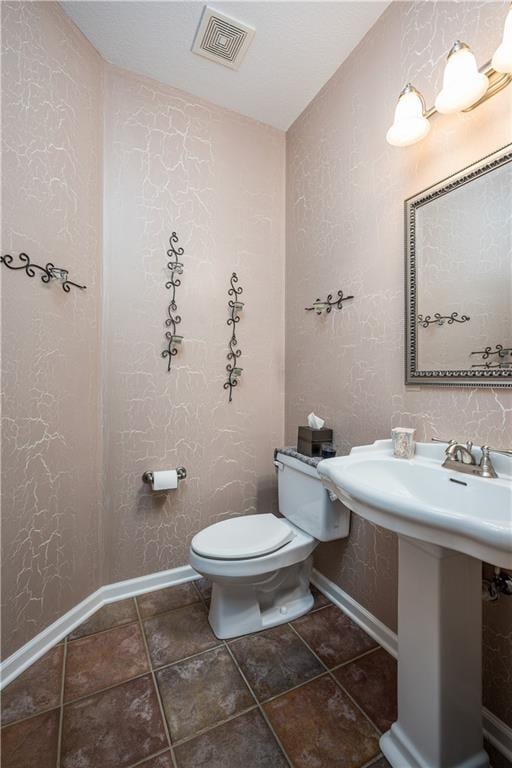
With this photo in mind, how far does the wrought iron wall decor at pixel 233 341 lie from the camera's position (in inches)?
73.1

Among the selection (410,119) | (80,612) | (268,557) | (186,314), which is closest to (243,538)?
(268,557)

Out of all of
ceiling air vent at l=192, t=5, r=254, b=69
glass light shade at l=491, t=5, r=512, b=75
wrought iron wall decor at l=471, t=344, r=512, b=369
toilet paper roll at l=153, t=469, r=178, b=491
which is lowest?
toilet paper roll at l=153, t=469, r=178, b=491

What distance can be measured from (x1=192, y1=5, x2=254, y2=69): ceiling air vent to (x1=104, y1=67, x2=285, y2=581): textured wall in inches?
11.0

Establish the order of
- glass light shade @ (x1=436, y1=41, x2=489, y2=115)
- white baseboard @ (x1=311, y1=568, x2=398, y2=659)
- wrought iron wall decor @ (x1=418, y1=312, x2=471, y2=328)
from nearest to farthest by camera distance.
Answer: glass light shade @ (x1=436, y1=41, x2=489, y2=115)
wrought iron wall decor @ (x1=418, y1=312, x2=471, y2=328)
white baseboard @ (x1=311, y1=568, x2=398, y2=659)

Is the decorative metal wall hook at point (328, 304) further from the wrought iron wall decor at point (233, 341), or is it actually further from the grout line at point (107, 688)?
the grout line at point (107, 688)

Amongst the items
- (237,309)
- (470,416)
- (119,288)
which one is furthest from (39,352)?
(470,416)

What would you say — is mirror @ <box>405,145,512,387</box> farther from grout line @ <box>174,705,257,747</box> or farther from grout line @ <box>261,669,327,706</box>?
grout line @ <box>174,705,257,747</box>

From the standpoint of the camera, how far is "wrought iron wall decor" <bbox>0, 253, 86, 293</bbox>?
3.83 ft

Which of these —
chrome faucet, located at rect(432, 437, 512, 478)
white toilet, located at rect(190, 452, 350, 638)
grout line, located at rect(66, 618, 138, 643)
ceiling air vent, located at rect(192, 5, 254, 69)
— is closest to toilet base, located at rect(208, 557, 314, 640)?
white toilet, located at rect(190, 452, 350, 638)

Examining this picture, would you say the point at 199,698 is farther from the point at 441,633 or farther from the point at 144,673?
the point at 441,633

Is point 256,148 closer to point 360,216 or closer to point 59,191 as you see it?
point 360,216

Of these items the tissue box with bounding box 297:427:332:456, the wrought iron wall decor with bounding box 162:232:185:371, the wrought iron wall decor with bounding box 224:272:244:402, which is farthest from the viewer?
the wrought iron wall decor with bounding box 224:272:244:402

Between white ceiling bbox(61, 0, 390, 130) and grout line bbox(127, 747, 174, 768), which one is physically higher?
white ceiling bbox(61, 0, 390, 130)

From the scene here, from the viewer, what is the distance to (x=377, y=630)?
1.35m
